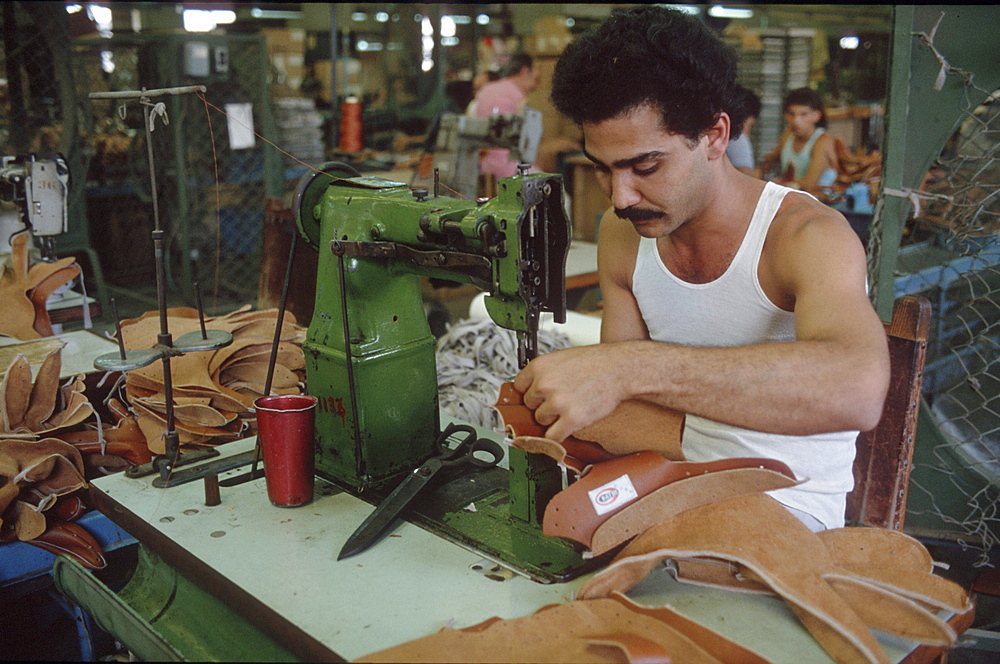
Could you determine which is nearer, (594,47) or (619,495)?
(619,495)

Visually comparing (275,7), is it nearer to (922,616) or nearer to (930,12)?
(930,12)

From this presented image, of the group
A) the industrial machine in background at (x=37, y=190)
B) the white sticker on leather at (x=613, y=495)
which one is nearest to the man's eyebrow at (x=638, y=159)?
the white sticker on leather at (x=613, y=495)

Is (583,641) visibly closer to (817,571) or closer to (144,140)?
(817,571)

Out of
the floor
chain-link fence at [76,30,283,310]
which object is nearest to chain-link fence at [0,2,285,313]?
chain-link fence at [76,30,283,310]

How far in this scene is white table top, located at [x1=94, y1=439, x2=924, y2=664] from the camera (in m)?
1.00

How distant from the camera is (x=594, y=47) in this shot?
1.23 metres

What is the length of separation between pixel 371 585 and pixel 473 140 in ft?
9.74

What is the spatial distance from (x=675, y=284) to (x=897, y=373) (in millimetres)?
390

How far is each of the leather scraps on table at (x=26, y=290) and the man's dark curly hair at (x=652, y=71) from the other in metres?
1.75

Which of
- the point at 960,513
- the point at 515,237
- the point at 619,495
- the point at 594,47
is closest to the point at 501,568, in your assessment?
the point at 619,495

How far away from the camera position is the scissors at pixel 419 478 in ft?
4.02

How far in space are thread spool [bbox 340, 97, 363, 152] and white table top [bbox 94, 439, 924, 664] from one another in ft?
17.7

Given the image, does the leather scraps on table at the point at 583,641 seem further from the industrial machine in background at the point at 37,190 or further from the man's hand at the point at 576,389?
the industrial machine in background at the point at 37,190

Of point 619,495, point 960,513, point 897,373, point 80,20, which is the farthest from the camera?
point 80,20
